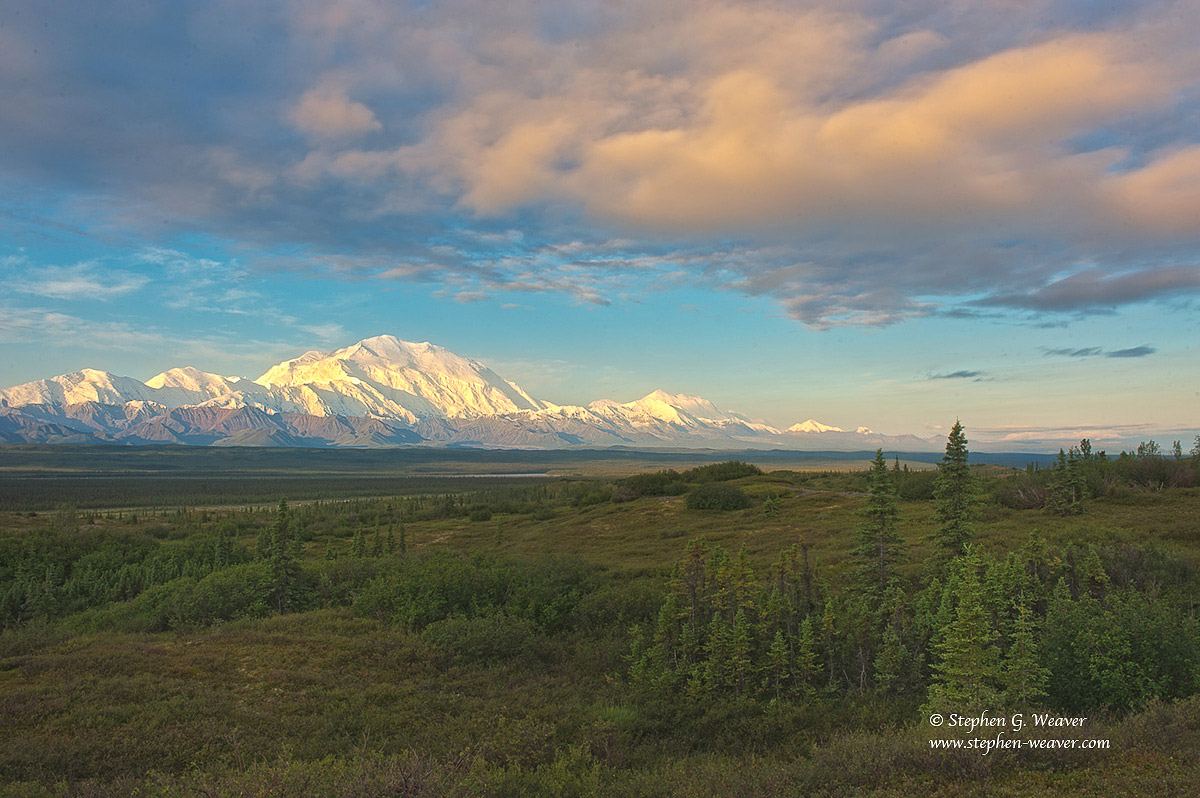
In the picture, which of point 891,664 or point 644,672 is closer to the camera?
point 891,664

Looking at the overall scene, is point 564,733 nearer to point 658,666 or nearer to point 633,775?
point 633,775

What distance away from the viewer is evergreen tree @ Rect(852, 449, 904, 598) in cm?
1588

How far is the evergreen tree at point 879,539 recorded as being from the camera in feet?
52.1

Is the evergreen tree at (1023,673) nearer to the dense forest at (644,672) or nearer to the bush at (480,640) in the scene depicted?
the dense forest at (644,672)

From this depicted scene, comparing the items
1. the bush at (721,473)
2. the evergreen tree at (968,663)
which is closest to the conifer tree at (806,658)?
the evergreen tree at (968,663)

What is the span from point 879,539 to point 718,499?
33.5 m

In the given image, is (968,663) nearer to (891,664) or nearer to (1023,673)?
(1023,673)

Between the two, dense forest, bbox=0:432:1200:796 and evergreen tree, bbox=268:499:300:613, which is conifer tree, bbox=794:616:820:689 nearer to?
dense forest, bbox=0:432:1200:796

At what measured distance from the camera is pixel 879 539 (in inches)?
629

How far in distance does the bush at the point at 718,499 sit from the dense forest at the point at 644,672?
23063 mm

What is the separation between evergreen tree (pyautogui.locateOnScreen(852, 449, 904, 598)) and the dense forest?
77 mm

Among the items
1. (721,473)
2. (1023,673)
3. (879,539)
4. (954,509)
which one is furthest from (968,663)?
(721,473)

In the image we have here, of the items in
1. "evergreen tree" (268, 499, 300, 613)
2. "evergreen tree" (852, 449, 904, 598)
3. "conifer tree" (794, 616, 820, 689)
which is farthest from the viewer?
"evergreen tree" (268, 499, 300, 613)

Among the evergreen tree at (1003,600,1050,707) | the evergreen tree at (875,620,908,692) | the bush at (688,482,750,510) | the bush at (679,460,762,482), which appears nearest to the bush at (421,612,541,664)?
the evergreen tree at (875,620,908,692)
